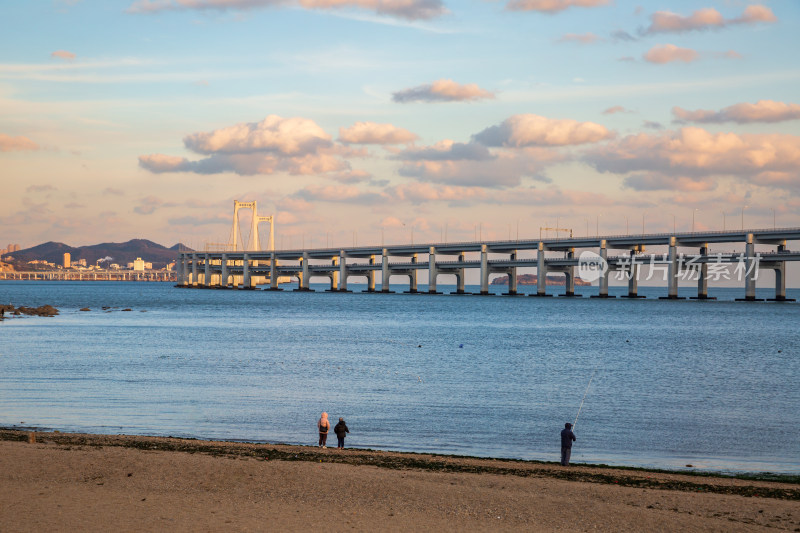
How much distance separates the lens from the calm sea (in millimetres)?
22266

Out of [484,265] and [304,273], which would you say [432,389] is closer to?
[484,265]

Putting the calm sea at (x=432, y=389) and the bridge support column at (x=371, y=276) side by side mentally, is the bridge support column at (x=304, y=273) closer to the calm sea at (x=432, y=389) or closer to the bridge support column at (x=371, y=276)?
the bridge support column at (x=371, y=276)

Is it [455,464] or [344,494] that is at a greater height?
[344,494]

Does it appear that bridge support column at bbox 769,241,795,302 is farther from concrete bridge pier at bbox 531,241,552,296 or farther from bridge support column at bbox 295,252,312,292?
bridge support column at bbox 295,252,312,292

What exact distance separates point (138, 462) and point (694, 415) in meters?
19.1

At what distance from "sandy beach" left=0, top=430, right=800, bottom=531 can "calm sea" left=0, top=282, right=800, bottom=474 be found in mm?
3523

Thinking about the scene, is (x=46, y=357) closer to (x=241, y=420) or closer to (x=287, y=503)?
(x=241, y=420)

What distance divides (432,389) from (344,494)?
61.7ft

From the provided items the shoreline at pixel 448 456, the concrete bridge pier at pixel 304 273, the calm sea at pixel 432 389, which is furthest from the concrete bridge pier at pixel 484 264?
the shoreline at pixel 448 456

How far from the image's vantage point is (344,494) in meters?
14.3

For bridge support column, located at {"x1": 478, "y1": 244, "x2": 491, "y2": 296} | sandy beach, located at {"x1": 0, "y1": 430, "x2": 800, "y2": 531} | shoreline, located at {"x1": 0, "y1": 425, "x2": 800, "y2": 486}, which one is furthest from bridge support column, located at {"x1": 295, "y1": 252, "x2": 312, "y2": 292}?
sandy beach, located at {"x1": 0, "y1": 430, "x2": 800, "y2": 531}

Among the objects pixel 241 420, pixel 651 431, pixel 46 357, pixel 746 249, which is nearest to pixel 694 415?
pixel 651 431

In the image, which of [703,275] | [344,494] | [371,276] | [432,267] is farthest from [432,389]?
[371,276]

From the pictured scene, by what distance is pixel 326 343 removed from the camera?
56500 millimetres
